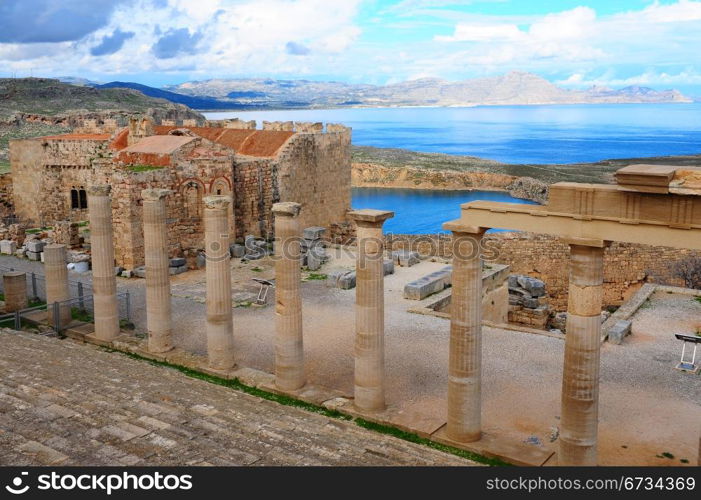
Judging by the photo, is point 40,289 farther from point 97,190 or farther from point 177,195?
point 97,190

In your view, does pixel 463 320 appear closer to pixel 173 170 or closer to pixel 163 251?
pixel 163 251

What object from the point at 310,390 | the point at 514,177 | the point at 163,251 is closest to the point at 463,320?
the point at 310,390

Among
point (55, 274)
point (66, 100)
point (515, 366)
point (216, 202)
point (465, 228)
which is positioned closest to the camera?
point (465, 228)

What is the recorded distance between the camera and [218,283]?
12.0m

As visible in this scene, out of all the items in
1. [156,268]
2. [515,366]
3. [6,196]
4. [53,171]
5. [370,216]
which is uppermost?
[370,216]

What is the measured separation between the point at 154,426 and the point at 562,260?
61.8ft

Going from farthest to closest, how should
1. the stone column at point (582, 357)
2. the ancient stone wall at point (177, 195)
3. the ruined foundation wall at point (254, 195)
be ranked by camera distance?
the ruined foundation wall at point (254, 195) < the ancient stone wall at point (177, 195) < the stone column at point (582, 357)

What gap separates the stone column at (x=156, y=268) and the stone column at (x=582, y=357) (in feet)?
25.6

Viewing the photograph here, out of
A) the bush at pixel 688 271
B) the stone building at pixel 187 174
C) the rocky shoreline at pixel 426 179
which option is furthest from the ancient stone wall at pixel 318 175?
the rocky shoreline at pixel 426 179

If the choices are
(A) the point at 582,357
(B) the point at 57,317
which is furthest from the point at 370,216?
(B) the point at 57,317

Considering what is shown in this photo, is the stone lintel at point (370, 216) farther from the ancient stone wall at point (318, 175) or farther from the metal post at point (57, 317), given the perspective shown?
the ancient stone wall at point (318, 175)

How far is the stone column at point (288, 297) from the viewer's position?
→ 36.2 feet
